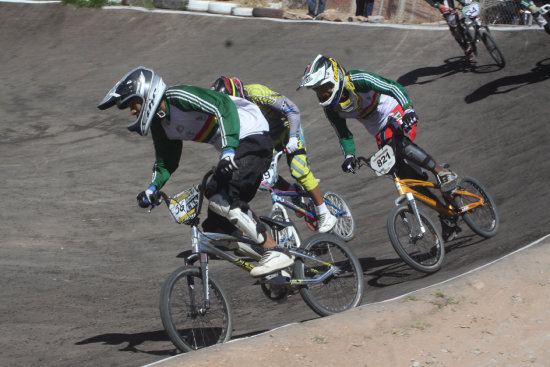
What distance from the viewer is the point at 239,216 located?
5.50 m

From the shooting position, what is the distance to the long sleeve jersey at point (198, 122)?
17.8 feet

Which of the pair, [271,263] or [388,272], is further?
[388,272]

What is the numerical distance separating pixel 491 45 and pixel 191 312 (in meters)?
11.3

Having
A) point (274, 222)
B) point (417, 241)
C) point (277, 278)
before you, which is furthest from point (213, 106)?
point (417, 241)

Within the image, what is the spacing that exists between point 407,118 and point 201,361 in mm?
3630

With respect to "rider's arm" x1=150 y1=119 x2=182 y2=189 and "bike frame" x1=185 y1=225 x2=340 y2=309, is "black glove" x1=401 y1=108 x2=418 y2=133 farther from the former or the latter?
"rider's arm" x1=150 y1=119 x2=182 y2=189

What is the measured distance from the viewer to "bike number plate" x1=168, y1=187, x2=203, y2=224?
5344 mm

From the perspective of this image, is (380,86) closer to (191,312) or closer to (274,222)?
(274,222)

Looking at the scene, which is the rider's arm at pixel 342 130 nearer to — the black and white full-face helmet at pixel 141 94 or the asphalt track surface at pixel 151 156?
the asphalt track surface at pixel 151 156

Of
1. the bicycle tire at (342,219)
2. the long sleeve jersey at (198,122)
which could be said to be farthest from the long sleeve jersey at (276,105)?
the long sleeve jersey at (198,122)

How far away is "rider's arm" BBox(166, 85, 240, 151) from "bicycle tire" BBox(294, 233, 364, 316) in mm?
1242

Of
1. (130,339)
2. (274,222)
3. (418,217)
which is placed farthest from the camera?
(418,217)

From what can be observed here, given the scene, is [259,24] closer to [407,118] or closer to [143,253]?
[143,253]

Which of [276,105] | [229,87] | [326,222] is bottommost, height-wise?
[326,222]
